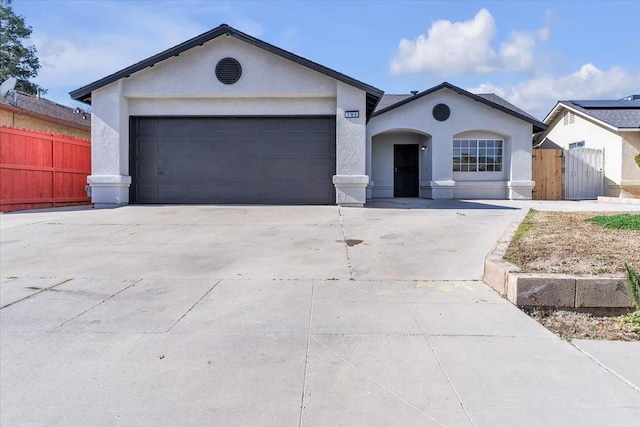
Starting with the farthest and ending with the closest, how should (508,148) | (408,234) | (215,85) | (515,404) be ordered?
(508,148) → (215,85) → (408,234) → (515,404)

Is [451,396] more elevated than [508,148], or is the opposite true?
[508,148]

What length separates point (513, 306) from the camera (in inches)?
181

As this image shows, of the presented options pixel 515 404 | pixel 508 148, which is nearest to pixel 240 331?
pixel 515 404

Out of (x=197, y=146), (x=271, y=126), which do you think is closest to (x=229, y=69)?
(x=271, y=126)

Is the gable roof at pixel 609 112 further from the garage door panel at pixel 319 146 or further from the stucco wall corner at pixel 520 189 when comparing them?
the garage door panel at pixel 319 146

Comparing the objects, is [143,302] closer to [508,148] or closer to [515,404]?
[515,404]

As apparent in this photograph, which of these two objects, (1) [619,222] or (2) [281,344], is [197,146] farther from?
(1) [619,222]

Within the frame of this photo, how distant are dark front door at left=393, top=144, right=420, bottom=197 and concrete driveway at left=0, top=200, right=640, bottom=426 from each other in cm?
1305

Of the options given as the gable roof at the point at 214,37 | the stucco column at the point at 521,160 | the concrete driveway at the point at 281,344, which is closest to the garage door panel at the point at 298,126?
the gable roof at the point at 214,37

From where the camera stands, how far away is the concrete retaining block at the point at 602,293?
4426 millimetres

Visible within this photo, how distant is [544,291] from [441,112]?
1461 cm

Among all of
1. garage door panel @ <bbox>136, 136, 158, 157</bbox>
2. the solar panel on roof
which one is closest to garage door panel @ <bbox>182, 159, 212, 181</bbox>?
garage door panel @ <bbox>136, 136, 158, 157</bbox>

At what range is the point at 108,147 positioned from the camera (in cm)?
1254

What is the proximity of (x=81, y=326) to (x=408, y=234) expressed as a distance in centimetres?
582
